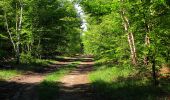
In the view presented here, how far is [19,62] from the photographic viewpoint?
3925 cm

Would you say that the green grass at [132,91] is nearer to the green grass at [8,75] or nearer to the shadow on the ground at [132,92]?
the shadow on the ground at [132,92]

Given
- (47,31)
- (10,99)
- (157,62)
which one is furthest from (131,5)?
(47,31)

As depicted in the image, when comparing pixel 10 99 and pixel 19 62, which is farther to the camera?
pixel 19 62

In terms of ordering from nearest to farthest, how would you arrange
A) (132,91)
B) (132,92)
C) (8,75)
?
1. (132,92)
2. (132,91)
3. (8,75)

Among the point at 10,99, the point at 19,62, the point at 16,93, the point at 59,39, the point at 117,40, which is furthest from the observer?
the point at 59,39

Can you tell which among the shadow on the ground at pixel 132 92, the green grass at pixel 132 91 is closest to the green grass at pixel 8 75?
the green grass at pixel 132 91

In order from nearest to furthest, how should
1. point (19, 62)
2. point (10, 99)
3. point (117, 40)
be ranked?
point (10, 99) → point (117, 40) → point (19, 62)

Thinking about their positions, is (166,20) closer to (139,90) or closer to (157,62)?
(157,62)

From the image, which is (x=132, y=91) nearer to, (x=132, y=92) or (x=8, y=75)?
(x=132, y=92)

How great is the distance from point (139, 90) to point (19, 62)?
26.2 metres

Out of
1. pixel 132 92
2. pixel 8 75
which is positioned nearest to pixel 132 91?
pixel 132 92

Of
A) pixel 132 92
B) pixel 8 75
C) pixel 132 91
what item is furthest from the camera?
pixel 8 75

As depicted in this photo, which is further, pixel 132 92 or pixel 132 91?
pixel 132 91

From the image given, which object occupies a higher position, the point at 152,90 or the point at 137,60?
the point at 137,60
